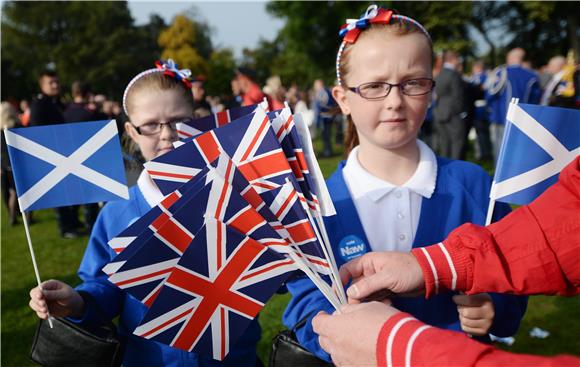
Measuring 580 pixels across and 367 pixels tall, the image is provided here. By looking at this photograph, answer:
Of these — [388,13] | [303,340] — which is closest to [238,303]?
[303,340]

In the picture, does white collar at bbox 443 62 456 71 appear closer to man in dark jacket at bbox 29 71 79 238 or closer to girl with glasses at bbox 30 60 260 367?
man in dark jacket at bbox 29 71 79 238

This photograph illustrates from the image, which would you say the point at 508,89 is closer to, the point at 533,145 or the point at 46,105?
the point at 533,145

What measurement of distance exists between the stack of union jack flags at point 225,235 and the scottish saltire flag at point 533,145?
85 cm

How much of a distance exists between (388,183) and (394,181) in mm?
43

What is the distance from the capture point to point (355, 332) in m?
1.06

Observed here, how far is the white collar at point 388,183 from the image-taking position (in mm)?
1727

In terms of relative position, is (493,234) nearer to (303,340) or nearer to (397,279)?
(397,279)

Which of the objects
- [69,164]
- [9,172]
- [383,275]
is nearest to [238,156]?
[383,275]

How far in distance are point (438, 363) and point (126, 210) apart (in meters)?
1.49

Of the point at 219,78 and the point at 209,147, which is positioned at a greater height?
the point at 219,78

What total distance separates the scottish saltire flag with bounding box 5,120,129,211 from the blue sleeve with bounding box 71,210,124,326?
21 cm

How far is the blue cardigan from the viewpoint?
1586 millimetres

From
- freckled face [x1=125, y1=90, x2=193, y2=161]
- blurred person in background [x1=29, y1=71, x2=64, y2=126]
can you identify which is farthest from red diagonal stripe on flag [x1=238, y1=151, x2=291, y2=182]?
blurred person in background [x1=29, y1=71, x2=64, y2=126]

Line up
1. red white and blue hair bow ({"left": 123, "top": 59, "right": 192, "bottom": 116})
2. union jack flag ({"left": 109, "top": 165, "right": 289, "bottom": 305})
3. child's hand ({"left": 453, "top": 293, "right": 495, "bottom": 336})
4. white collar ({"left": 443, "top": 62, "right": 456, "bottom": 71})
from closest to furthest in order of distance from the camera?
union jack flag ({"left": 109, "top": 165, "right": 289, "bottom": 305}) < child's hand ({"left": 453, "top": 293, "right": 495, "bottom": 336}) < red white and blue hair bow ({"left": 123, "top": 59, "right": 192, "bottom": 116}) < white collar ({"left": 443, "top": 62, "right": 456, "bottom": 71})
